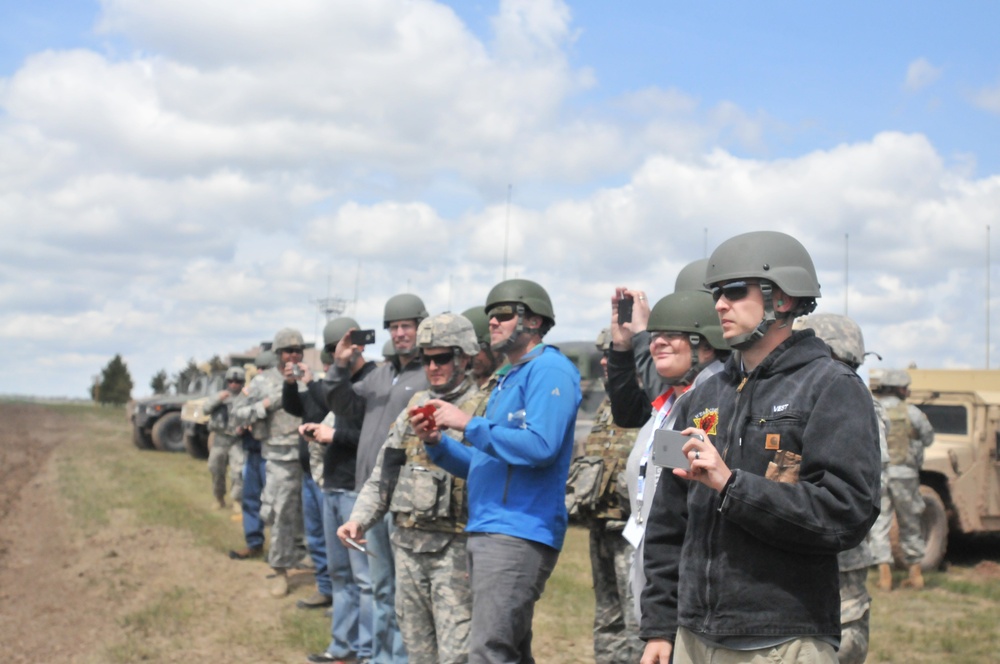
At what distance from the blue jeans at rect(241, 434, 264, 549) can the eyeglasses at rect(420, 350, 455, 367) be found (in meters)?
6.45

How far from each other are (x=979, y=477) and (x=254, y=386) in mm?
7349

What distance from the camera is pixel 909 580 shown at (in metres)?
9.86

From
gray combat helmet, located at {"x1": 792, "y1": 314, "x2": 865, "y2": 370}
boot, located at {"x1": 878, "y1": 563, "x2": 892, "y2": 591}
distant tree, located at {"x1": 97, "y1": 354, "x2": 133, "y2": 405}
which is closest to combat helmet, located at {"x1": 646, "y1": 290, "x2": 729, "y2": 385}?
gray combat helmet, located at {"x1": 792, "y1": 314, "x2": 865, "y2": 370}

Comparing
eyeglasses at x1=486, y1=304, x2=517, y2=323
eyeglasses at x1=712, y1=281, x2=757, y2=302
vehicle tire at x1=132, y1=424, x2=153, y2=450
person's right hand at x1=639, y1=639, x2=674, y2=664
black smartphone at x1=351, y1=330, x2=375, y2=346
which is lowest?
vehicle tire at x1=132, y1=424, x2=153, y2=450

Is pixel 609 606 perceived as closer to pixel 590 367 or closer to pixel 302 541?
pixel 302 541

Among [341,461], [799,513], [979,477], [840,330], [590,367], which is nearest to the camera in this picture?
[799,513]

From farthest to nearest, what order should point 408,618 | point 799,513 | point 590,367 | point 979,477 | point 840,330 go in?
point 590,367 < point 979,477 < point 408,618 < point 840,330 < point 799,513

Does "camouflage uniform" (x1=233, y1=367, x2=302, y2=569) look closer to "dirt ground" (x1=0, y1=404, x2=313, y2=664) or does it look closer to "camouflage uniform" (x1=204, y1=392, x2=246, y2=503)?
"dirt ground" (x1=0, y1=404, x2=313, y2=664)

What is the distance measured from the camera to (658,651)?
3.03 m

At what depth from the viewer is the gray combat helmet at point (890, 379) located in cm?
982

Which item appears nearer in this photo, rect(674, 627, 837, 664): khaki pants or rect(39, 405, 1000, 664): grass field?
rect(674, 627, 837, 664): khaki pants

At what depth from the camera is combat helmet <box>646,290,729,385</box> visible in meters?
3.95

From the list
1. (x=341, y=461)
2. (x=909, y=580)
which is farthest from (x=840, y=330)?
(x=909, y=580)

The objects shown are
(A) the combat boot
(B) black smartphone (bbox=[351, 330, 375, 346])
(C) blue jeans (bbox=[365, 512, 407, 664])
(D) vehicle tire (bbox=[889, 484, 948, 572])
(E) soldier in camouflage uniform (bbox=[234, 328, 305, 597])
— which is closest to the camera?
(C) blue jeans (bbox=[365, 512, 407, 664])
